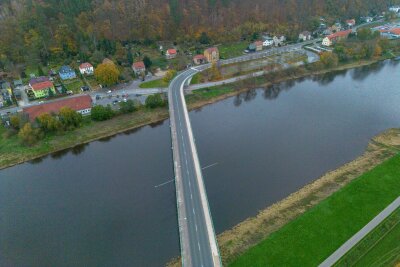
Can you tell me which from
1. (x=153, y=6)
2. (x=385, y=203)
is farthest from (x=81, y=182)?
(x=153, y=6)

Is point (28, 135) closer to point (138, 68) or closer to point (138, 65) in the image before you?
point (138, 68)

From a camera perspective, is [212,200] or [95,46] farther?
[95,46]

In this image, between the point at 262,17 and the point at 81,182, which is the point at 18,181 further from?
the point at 262,17

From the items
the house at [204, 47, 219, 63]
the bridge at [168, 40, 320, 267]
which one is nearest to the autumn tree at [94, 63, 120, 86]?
the bridge at [168, 40, 320, 267]

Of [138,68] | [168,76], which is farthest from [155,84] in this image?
[138,68]

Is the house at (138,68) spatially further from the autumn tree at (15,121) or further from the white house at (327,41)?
the white house at (327,41)

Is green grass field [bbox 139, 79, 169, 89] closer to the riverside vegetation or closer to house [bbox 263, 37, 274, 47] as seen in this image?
the riverside vegetation
